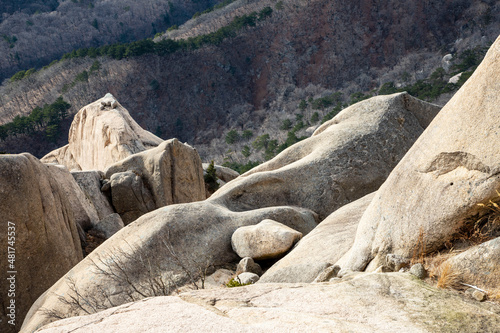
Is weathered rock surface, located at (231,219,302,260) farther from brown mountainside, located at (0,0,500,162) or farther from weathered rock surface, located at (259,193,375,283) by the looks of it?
brown mountainside, located at (0,0,500,162)

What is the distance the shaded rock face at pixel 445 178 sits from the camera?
173 inches

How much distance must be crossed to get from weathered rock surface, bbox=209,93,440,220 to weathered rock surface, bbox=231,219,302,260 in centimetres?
188

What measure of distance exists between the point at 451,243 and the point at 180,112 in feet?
174

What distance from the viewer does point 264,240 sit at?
773 cm

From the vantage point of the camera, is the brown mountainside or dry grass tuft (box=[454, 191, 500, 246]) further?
the brown mountainside

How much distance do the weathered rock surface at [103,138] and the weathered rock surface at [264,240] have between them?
37.3ft

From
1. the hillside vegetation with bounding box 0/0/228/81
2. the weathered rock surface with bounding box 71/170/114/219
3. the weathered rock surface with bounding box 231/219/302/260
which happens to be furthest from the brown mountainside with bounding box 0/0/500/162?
the weathered rock surface with bounding box 231/219/302/260

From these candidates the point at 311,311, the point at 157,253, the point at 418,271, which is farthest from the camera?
the point at 157,253

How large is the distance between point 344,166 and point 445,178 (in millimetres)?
5557

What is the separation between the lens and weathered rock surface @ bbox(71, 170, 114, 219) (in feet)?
46.1

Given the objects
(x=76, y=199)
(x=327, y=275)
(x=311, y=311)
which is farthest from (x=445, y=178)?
(x=76, y=199)

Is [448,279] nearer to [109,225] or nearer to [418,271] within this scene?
[418,271]

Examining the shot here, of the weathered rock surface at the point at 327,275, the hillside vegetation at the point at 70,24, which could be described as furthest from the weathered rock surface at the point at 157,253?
the hillside vegetation at the point at 70,24

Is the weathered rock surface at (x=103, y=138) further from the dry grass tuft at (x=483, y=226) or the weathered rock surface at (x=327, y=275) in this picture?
the dry grass tuft at (x=483, y=226)
